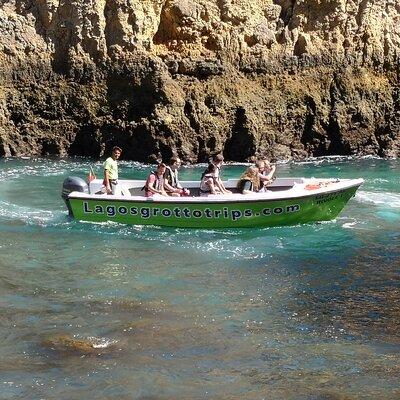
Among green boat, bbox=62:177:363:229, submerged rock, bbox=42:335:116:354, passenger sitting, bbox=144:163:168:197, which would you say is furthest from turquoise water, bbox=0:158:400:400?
passenger sitting, bbox=144:163:168:197

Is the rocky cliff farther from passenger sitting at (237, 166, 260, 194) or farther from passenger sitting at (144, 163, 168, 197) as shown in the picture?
passenger sitting at (237, 166, 260, 194)

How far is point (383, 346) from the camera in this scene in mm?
9422

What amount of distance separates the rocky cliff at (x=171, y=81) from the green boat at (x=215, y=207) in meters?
10.2

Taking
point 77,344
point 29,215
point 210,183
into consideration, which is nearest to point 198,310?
point 77,344

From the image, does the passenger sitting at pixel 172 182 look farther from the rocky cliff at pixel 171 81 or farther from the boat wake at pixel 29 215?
the rocky cliff at pixel 171 81

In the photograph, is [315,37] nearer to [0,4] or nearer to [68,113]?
[68,113]

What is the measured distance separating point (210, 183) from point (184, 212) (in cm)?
95

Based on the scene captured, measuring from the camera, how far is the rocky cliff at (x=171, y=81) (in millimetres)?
26328

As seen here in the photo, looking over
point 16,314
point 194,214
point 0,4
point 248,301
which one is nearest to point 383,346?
point 248,301

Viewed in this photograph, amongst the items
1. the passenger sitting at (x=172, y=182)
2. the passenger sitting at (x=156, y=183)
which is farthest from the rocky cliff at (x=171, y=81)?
the passenger sitting at (x=156, y=183)

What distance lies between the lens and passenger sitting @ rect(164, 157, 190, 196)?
16.7m

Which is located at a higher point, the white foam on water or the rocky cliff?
the rocky cliff

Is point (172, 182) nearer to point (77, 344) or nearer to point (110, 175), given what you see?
point (110, 175)

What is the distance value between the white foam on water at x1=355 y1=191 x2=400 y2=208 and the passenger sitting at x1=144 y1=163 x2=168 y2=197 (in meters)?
6.02
